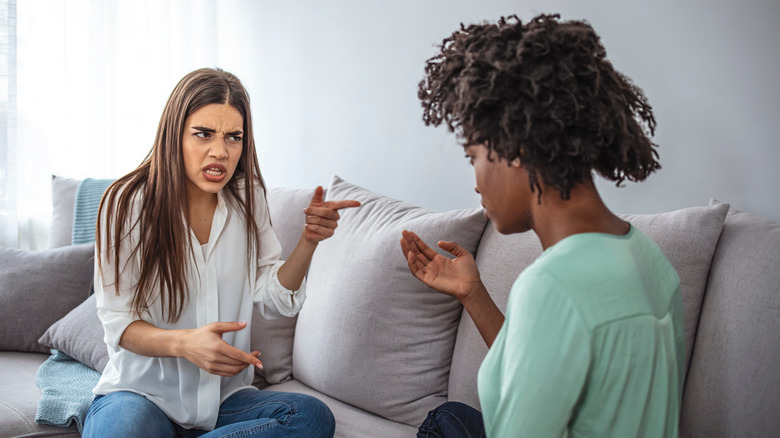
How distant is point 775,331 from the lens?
1134 millimetres

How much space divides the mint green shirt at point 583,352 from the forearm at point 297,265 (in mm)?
710

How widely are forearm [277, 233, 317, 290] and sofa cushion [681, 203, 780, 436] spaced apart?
2.77ft

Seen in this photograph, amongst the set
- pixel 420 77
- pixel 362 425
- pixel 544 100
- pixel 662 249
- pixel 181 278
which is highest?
pixel 420 77

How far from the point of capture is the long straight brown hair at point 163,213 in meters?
1.33

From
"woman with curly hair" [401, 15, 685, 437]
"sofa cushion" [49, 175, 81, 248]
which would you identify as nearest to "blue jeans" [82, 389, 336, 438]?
"woman with curly hair" [401, 15, 685, 437]

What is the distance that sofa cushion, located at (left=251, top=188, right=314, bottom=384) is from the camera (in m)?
1.82

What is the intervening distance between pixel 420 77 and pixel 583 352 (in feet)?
4.80

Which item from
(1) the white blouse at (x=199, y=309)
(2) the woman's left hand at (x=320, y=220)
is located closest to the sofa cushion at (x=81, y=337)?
(1) the white blouse at (x=199, y=309)

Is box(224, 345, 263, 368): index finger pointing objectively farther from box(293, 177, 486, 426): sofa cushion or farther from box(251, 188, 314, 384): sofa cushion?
box(251, 188, 314, 384): sofa cushion

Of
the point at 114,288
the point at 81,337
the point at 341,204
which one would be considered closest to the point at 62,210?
the point at 81,337

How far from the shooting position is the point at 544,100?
797mm

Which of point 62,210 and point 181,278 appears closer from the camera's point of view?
point 181,278

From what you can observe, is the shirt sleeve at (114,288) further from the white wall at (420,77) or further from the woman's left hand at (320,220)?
the white wall at (420,77)

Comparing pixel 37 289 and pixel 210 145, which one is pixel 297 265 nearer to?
pixel 210 145
